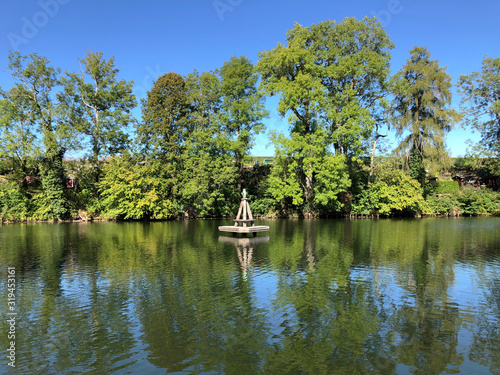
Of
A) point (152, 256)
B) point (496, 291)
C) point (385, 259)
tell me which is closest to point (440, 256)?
point (385, 259)

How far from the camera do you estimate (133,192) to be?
34.5m

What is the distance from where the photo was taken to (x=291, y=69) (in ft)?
118

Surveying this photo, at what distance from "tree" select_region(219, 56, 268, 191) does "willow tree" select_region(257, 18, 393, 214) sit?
177 cm

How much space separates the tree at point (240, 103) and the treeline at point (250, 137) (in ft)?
0.49

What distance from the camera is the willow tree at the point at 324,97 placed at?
3390 centimetres

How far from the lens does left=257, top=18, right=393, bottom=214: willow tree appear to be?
111 feet

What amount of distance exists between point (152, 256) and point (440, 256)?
11949mm

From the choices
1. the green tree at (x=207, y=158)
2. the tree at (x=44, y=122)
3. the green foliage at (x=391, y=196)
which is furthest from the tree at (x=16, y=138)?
the green foliage at (x=391, y=196)

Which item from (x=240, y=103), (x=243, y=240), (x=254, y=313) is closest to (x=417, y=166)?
(x=240, y=103)

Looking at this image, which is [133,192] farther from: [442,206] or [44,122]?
[442,206]

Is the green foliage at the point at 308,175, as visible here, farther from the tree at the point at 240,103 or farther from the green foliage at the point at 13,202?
the green foliage at the point at 13,202

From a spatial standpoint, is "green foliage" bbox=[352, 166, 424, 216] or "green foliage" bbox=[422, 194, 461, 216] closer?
"green foliage" bbox=[352, 166, 424, 216]

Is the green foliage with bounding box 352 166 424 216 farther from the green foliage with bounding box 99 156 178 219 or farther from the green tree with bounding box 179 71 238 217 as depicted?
the green foliage with bounding box 99 156 178 219

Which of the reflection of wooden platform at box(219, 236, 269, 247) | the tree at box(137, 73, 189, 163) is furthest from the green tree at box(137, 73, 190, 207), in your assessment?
the reflection of wooden platform at box(219, 236, 269, 247)
